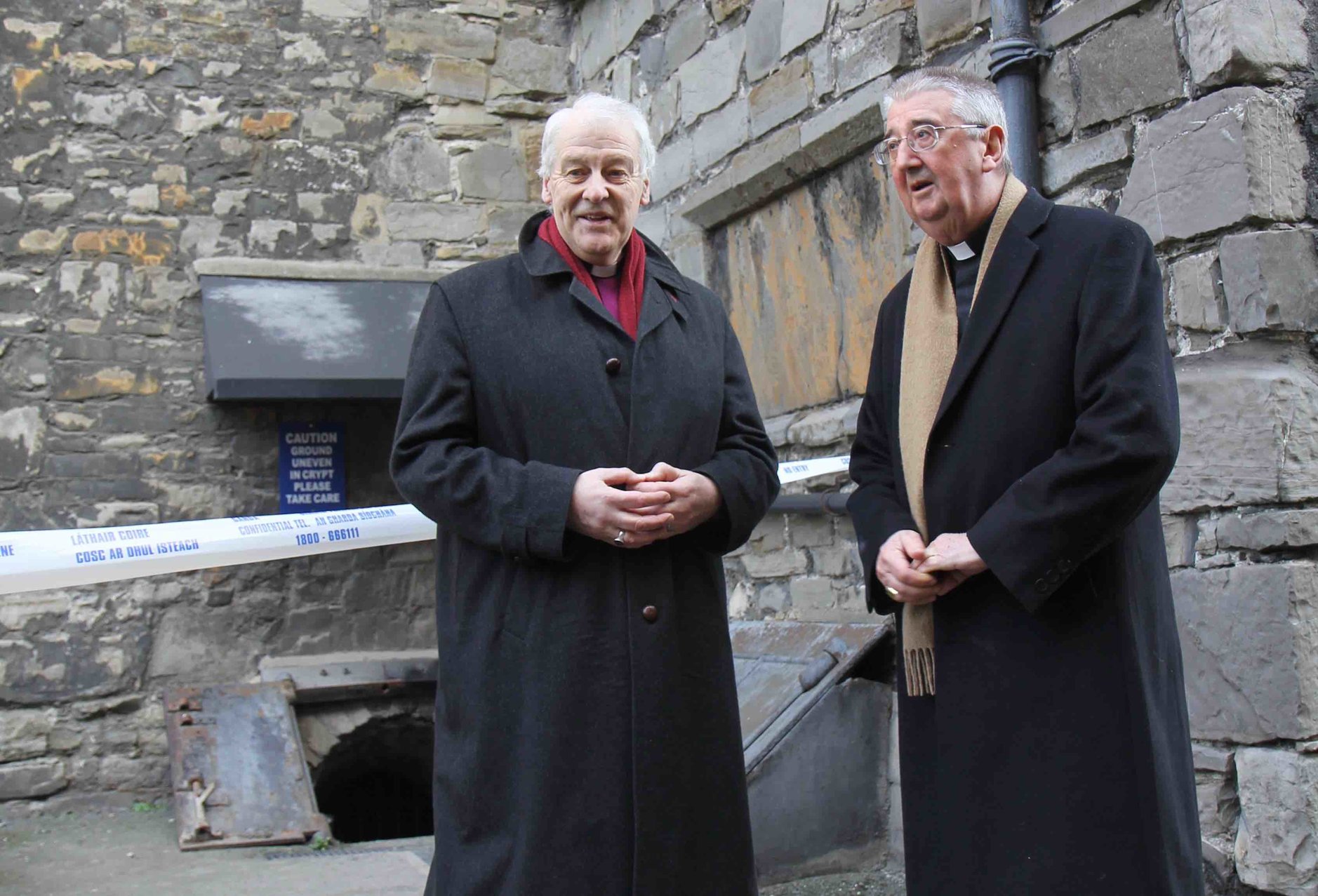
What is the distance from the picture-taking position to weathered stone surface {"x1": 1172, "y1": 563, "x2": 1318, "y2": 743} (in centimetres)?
253

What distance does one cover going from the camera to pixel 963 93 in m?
2.10

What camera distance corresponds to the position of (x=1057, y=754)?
187 cm

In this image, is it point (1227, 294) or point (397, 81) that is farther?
point (397, 81)

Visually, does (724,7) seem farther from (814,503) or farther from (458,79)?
(814,503)

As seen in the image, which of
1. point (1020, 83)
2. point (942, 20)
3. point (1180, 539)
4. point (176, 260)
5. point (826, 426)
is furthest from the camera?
point (176, 260)

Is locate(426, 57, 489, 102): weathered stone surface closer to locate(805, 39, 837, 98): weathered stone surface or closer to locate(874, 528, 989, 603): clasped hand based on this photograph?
locate(805, 39, 837, 98): weathered stone surface

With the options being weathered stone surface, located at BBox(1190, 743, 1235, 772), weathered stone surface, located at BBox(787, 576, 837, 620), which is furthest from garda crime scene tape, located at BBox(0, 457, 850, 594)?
weathered stone surface, located at BBox(1190, 743, 1235, 772)

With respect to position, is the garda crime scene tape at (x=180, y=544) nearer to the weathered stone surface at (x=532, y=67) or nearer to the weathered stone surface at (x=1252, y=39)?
the weathered stone surface at (x=1252, y=39)

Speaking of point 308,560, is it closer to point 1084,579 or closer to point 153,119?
point 153,119

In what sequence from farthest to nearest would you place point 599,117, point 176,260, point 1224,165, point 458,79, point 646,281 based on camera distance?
point 458,79 → point 176,260 → point 1224,165 → point 646,281 → point 599,117

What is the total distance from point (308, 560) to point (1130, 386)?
4.53 meters

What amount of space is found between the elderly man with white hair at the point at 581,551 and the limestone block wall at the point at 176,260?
12.0ft

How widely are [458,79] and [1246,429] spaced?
4446mm

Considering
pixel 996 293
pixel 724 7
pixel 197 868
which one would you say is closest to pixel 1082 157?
pixel 996 293
